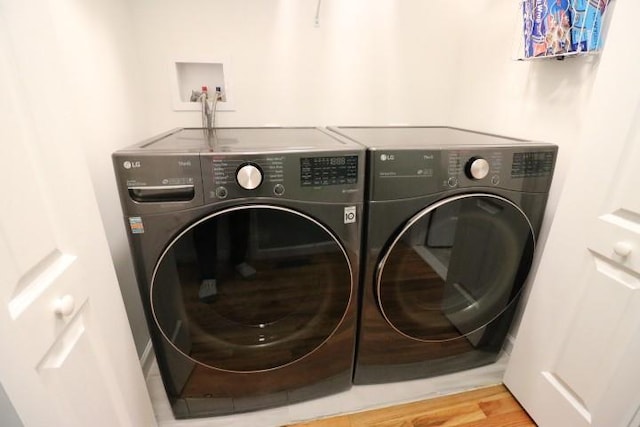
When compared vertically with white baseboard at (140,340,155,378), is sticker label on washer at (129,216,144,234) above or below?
above

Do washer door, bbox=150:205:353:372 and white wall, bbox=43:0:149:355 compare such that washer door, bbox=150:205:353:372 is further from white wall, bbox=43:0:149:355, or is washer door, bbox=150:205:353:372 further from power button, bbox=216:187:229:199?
white wall, bbox=43:0:149:355

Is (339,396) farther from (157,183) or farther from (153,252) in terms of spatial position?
(157,183)

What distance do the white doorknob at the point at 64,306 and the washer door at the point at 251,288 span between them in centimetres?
27

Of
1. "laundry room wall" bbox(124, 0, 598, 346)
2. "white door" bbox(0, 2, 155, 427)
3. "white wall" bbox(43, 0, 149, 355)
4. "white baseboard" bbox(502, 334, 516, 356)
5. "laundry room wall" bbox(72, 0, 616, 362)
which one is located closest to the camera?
"white door" bbox(0, 2, 155, 427)

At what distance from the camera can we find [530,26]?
1.10 metres

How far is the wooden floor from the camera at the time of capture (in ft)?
3.73

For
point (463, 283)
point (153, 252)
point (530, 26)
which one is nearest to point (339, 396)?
point (463, 283)

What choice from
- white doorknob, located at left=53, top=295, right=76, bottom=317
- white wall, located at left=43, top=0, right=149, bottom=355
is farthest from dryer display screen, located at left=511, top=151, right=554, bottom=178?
white wall, located at left=43, top=0, right=149, bottom=355

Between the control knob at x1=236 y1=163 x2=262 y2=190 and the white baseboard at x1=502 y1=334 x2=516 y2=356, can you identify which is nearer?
the control knob at x1=236 y1=163 x2=262 y2=190

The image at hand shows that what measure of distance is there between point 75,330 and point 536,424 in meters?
1.47

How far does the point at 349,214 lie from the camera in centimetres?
93

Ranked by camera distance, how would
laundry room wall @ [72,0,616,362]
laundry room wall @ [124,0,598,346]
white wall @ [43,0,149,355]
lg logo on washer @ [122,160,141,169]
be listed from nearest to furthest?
lg logo on washer @ [122,160,141,169]
white wall @ [43,0,149,355]
laundry room wall @ [72,0,616,362]
laundry room wall @ [124,0,598,346]

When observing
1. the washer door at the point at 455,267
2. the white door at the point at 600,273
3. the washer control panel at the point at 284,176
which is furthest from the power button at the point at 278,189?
the white door at the point at 600,273

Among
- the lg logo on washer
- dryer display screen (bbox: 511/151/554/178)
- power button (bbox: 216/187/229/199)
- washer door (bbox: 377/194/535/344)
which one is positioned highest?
the lg logo on washer
